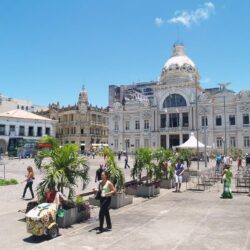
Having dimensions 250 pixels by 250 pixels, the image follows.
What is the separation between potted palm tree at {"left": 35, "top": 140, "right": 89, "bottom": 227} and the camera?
965 centimetres

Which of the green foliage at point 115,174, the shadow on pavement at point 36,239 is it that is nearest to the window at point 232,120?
the green foliage at point 115,174

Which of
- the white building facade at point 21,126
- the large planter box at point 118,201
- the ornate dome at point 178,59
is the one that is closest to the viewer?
the large planter box at point 118,201

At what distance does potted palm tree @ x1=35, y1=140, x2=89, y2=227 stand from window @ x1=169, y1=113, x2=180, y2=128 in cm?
5822

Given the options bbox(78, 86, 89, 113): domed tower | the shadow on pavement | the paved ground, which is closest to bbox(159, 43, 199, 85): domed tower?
bbox(78, 86, 89, 113): domed tower

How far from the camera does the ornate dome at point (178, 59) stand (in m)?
71.1

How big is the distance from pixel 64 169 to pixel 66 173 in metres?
0.15

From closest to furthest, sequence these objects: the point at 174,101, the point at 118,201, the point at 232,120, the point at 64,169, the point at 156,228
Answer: the point at 156,228
the point at 64,169
the point at 118,201
the point at 232,120
the point at 174,101

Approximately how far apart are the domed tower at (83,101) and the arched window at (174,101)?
22.1 metres

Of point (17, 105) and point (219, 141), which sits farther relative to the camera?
point (17, 105)

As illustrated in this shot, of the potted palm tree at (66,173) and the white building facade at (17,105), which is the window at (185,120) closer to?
the white building facade at (17,105)

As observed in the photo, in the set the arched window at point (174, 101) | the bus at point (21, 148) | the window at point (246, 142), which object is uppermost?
the arched window at point (174, 101)

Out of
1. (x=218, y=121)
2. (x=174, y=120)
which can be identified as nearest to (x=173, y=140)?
(x=174, y=120)

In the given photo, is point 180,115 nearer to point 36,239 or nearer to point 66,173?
point 66,173

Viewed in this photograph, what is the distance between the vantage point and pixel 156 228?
952cm
